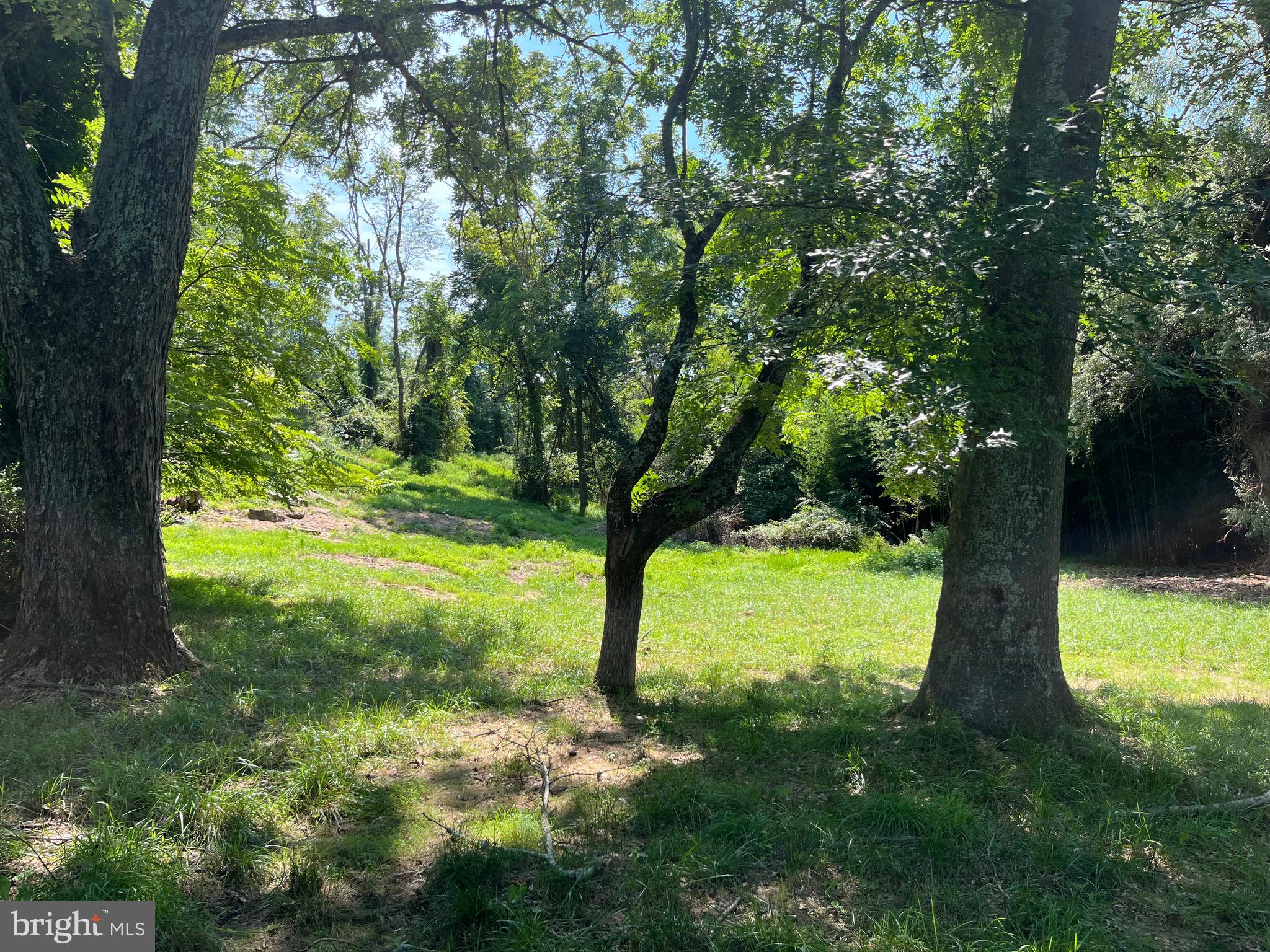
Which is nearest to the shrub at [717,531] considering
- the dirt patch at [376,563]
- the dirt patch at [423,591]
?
the dirt patch at [376,563]

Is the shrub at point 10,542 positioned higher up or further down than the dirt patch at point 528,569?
higher up

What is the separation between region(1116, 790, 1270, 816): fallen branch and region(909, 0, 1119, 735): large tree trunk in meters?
0.96

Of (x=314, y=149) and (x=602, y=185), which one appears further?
(x=314, y=149)

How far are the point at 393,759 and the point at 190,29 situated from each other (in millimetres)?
A: 5134

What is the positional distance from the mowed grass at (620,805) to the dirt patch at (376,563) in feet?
15.5

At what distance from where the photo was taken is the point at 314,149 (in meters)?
9.08

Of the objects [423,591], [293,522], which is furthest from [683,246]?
[293,522]

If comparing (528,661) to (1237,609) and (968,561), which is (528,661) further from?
(1237,609)

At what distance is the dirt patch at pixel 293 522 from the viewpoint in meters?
14.4

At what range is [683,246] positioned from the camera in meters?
6.61

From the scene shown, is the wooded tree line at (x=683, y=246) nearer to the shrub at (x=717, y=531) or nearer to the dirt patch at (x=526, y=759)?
the dirt patch at (x=526, y=759)

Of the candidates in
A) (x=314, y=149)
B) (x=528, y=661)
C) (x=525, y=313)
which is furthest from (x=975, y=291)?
(x=525, y=313)

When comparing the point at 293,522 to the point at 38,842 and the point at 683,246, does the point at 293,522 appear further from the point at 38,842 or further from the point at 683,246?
the point at 38,842

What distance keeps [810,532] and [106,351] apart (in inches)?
685
